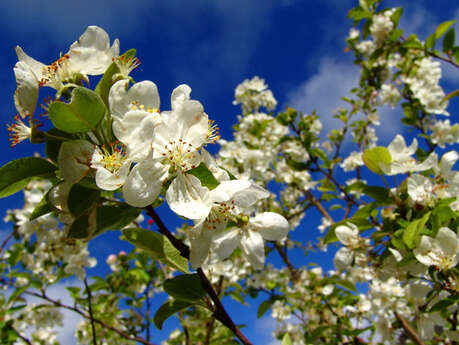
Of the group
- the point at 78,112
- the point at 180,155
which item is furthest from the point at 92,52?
the point at 180,155

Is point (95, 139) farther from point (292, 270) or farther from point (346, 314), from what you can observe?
point (292, 270)

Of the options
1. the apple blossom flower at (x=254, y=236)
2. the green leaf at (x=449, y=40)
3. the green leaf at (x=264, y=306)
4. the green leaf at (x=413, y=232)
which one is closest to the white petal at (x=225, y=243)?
the apple blossom flower at (x=254, y=236)

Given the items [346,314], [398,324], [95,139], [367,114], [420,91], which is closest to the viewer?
[95,139]

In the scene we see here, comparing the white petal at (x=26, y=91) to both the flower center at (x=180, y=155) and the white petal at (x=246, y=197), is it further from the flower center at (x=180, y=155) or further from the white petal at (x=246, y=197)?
the white petal at (x=246, y=197)

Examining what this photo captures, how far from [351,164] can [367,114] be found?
2.40ft

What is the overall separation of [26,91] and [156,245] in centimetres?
49

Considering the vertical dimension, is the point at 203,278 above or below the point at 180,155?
below

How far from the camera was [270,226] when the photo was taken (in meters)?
1.02

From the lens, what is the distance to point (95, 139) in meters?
0.86

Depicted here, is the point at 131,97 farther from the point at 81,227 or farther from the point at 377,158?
the point at 377,158

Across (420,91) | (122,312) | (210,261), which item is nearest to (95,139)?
(210,261)

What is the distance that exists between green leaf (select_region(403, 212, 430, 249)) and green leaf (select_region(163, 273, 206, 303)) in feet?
2.96

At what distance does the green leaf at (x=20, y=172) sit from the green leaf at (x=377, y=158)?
136 cm

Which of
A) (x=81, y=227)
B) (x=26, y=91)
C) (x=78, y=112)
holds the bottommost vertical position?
(x=81, y=227)
